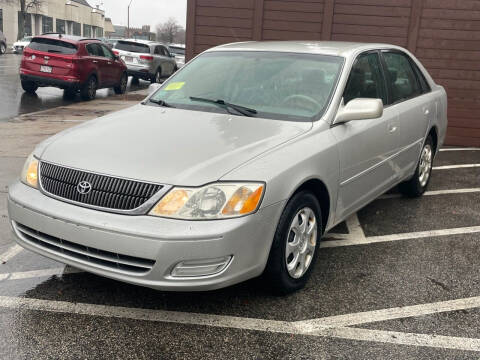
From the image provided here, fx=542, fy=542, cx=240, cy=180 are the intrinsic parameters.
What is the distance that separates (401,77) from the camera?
5199 millimetres

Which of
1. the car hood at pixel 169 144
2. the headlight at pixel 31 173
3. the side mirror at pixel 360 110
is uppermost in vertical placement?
the side mirror at pixel 360 110

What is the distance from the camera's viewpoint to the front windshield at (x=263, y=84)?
395 cm

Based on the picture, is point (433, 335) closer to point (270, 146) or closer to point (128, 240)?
point (270, 146)

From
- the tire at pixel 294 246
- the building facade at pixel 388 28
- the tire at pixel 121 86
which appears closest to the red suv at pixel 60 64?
the tire at pixel 121 86

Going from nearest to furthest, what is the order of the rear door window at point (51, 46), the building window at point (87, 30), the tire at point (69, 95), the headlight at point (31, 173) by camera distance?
the headlight at point (31, 173) < the rear door window at point (51, 46) < the tire at point (69, 95) < the building window at point (87, 30)

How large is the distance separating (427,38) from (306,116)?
6159 millimetres

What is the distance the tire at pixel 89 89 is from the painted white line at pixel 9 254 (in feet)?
35.4

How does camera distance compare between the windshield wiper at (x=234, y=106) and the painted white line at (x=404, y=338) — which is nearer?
the painted white line at (x=404, y=338)

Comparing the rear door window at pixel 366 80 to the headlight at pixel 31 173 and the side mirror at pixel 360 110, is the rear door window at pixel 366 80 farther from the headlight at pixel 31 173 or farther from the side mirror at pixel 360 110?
the headlight at pixel 31 173

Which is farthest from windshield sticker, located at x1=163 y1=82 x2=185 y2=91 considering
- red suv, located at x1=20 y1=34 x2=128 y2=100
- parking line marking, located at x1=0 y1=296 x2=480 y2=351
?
red suv, located at x1=20 y1=34 x2=128 y2=100

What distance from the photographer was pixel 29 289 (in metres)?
3.49

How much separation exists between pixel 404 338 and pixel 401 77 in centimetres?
292

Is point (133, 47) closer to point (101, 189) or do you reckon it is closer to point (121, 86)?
point (121, 86)

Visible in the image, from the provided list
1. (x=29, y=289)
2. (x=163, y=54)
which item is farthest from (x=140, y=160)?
(x=163, y=54)
